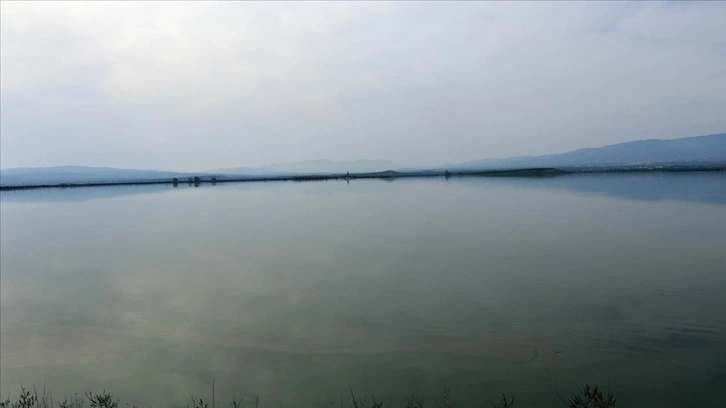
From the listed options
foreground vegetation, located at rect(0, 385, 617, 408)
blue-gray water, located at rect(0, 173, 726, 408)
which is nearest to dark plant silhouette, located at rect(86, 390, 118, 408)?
foreground vegetation, located at rect(0, 385, 617, 408)

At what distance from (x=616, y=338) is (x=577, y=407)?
91.7 inches

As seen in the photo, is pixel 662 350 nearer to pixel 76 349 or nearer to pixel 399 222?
pixel 76 349

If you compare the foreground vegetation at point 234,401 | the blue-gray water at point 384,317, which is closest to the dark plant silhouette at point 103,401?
the foreground vegetation at point 234,401

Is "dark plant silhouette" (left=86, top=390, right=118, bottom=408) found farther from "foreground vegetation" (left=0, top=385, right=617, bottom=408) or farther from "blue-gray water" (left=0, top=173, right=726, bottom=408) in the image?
"blue-gray water" (left=0, top=173, right=726, bottom=408)

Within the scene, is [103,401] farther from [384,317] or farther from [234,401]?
[384,317]

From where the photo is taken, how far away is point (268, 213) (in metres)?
22.4

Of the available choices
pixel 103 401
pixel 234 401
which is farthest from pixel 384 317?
pixel 103 401

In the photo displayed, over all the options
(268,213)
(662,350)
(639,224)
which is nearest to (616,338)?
(662,350)

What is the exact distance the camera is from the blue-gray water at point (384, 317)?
4.86 meters

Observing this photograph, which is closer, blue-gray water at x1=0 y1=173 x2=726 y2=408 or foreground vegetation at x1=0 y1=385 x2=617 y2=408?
foreground vegetation at x1=0 y1=385 x2=617 y2=408

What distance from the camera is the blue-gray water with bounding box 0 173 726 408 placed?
486 cm

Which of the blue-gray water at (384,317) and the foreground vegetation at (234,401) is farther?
the blue-gray water at (384,317)

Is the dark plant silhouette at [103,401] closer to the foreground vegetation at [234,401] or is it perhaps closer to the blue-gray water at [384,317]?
the foreground vegetation at [234,401]

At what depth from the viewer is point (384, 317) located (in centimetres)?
670
